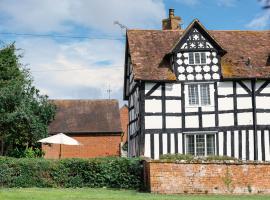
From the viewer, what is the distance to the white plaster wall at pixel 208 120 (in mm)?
28375

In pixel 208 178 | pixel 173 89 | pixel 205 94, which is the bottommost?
pixel 208 178

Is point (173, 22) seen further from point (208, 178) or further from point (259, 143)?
point (208, 178)

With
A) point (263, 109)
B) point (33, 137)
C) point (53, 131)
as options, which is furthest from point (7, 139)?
point (263, 109)

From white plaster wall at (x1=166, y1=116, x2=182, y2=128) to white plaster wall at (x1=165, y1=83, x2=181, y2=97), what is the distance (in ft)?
4.60

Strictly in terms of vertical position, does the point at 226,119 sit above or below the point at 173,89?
below

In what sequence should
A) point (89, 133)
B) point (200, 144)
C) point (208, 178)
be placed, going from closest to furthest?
point (208, 178) < point (200, 144) < point (89, 133)

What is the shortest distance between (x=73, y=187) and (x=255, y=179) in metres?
8.20

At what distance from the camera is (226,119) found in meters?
28.4

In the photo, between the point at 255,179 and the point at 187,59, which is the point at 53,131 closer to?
the point at 187,59

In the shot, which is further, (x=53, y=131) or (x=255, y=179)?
(x=53, y=131)

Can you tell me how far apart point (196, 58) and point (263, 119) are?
5.27 m

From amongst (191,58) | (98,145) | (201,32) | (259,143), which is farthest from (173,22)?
(98,145)

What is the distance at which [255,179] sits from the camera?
21281mm

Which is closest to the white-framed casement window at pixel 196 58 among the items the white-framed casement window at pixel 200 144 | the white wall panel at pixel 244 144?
the white-framed casement window at pixel 200 144
